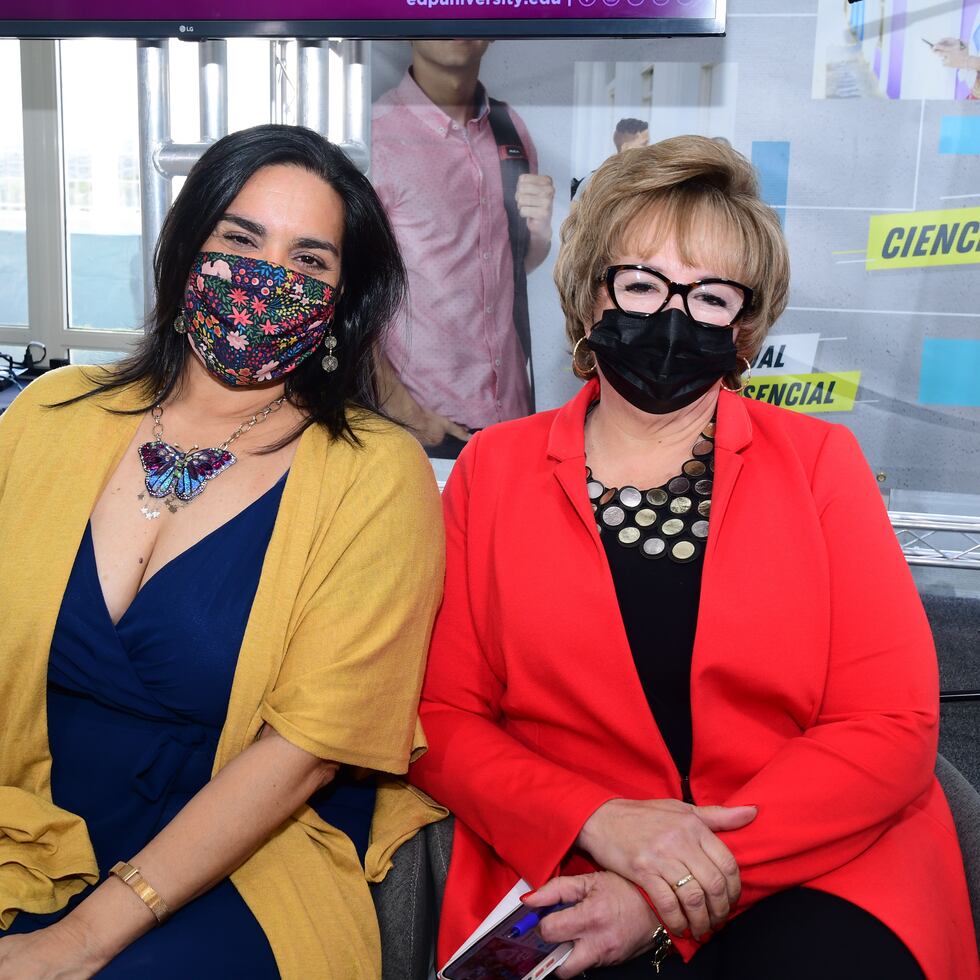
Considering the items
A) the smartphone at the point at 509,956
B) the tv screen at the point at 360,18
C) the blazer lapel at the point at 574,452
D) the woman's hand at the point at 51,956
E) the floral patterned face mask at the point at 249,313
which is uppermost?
the tv screen at the point at 360,18

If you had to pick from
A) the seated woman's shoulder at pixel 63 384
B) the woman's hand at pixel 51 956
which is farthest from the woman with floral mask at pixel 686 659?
the seated woman's shoulder at pixel 63 384

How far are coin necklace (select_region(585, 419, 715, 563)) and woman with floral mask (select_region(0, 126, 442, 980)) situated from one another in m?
0.27

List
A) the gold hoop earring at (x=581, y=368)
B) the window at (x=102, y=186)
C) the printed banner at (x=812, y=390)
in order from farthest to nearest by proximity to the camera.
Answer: the window at (x=102, y=186) → the printed banner at (x=812, y=390) → the gold hoop earring at (x=581, y=368)

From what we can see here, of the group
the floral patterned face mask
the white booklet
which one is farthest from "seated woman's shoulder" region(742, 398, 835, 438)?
the white booklet

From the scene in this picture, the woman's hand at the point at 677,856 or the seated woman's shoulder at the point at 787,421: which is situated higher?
the seated woman's shoulder at the point at 787,421

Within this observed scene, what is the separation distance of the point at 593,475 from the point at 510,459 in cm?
14

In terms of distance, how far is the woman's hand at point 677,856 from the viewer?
1.39m

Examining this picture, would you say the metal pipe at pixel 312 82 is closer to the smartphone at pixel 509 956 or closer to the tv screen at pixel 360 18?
the tv screen at pixel 360 18

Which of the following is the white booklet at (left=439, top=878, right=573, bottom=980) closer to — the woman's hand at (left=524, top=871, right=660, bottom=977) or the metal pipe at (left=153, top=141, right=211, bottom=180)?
the woman's hand at (left=524, top=871, right=660, bottom=977)

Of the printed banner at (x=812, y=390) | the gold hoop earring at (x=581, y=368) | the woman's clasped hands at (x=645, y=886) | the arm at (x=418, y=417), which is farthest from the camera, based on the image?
the arm at (x=418, y=417)

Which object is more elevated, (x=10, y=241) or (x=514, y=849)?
(x=10, y=241)

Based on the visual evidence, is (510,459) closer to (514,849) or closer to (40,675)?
(514,849)

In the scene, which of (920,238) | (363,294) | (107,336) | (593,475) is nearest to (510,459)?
(593,475)

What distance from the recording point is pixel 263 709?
152cm
